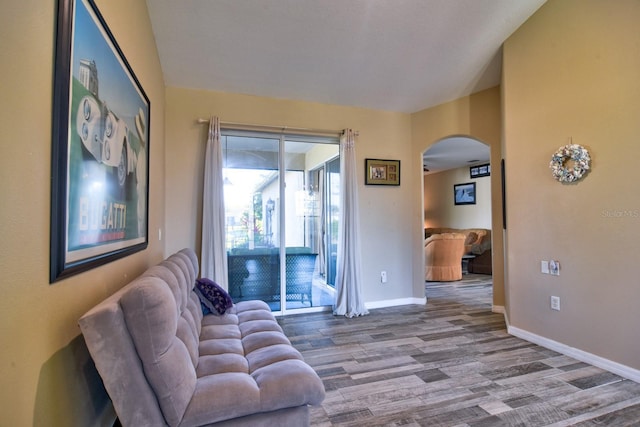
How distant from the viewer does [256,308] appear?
271 centimetres

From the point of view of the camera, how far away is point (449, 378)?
7.88 feet

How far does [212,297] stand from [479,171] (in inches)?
300

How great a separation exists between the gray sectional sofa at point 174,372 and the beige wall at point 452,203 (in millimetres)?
7565

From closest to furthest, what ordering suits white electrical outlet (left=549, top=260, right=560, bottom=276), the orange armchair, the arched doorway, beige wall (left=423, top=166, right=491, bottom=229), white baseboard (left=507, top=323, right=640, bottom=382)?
1. white baseboard (left=507, top=323, right=640, bottom=382)
2. white electrical outlet (left=549, top=260, right=560, bottom=276)
3. the orange armchair
4. the arched doorway
5. beige wall (left=423, top=166, right=491, bottom=229)

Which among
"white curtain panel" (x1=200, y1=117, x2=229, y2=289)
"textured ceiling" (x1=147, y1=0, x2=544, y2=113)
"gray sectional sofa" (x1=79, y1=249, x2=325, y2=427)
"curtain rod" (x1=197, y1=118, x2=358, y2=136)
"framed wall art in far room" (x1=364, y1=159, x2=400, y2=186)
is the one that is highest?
"textured ceiling" (x1=147, y1=0, x2=544, y2=113)

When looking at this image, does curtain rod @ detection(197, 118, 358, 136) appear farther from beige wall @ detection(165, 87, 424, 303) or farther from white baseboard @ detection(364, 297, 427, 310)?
white baseboard @ detection(364, 297, 427, 310)

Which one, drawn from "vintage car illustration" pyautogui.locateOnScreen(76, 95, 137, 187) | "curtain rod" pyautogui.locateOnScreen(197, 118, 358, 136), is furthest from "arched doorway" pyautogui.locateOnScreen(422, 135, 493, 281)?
"vintage car illustration" pyautogui.locateOnScreen(76, 95, 137, 187)

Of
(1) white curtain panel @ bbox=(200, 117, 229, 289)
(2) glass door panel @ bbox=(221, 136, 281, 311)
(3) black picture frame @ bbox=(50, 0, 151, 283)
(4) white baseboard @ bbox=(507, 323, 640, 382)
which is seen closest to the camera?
(3) black picture frame @ bbox=(50, 0, 151, 283)

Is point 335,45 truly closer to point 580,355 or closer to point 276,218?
point 276,218

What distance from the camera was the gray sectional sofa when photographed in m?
1.11

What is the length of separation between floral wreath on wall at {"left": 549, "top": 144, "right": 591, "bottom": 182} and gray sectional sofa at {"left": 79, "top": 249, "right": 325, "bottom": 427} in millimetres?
2732

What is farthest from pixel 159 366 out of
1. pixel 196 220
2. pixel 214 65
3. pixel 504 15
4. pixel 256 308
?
pixel 504 15

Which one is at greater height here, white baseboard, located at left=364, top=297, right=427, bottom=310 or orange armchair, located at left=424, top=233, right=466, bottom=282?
orange armchair, located at left=424, top=233, right=466, bottom=282

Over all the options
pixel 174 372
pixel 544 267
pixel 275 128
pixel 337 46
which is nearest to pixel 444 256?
pixel 544 267
